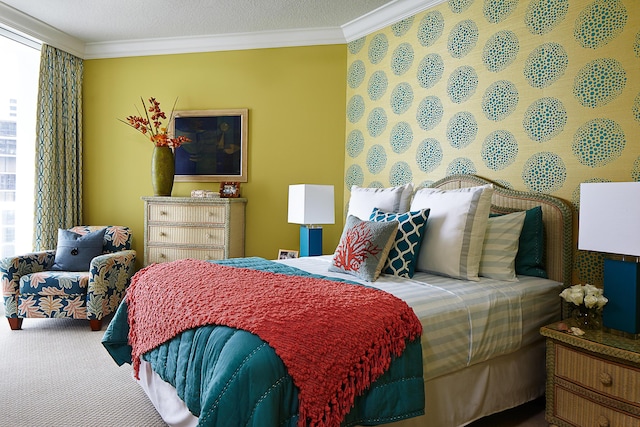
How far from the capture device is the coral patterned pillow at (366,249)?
2.28m

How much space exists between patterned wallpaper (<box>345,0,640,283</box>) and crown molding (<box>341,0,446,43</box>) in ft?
0.22

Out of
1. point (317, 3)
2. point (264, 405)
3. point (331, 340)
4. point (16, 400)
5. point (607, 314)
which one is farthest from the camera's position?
point (317, 3)

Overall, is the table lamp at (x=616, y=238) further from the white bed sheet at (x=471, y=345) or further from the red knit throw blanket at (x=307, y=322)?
the red knit throw blanket at (x=307, y=322)

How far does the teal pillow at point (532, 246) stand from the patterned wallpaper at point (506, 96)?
210mm

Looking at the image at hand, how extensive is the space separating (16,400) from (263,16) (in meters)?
3.39

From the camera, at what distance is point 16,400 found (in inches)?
92.7

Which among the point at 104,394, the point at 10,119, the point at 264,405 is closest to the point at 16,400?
the point at 104,394

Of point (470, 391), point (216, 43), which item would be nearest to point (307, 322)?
point (470, 391)

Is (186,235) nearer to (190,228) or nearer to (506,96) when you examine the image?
(190,228)

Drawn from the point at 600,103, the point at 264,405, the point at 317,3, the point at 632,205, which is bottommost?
the point at 264,405

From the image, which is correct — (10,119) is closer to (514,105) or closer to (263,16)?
(263,16)

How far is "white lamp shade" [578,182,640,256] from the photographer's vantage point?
183 cm

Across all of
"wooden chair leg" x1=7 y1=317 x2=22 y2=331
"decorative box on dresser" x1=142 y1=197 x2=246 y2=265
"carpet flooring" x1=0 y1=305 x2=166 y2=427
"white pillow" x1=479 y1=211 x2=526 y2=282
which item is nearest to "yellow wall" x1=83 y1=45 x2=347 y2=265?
"decorative box on dresser" x1=142 y1=197 x2=246 y2=265

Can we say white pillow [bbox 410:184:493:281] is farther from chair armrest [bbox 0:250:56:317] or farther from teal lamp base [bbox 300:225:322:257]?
chair armrest [bbox 0:250:56:317]
